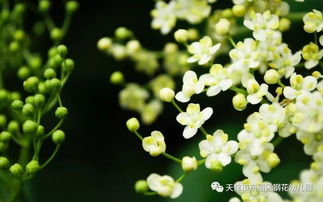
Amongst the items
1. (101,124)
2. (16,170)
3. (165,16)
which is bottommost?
(101,124)

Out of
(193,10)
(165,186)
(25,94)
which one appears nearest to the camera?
(165,186)

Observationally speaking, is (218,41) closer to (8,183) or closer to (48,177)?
(8,183)

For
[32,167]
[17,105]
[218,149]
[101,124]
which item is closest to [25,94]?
[101,124]

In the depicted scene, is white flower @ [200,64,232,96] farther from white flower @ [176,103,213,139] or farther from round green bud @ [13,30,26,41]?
round green bud @ [13,30,26,41]

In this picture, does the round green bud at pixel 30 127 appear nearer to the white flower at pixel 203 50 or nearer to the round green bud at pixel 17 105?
the round green bud at pixel 17 105

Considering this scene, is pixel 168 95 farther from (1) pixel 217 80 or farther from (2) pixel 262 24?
(2) pixel 262 24
